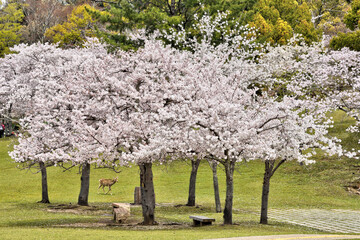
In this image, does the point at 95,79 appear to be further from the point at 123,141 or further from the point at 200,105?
the point at 200,105

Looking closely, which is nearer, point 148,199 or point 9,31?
point 148,199

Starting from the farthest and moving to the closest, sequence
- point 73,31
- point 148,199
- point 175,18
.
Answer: point 73,31 → point 175,18 → point 148,199

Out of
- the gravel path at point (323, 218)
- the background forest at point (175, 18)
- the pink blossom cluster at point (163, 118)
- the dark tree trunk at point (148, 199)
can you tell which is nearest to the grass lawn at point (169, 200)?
the dark tree trunk at point (148, 199)

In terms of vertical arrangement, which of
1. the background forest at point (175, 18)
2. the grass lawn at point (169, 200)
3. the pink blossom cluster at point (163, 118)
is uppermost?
the background forest at point (175, 18)

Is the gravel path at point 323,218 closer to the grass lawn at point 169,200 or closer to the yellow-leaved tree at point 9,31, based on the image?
the grass lawn at point 169,200

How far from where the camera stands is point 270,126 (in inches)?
762

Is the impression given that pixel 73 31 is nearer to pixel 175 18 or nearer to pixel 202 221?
pixel 175 18

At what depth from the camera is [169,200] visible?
31641 mm

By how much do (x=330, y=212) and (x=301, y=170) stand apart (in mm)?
12930

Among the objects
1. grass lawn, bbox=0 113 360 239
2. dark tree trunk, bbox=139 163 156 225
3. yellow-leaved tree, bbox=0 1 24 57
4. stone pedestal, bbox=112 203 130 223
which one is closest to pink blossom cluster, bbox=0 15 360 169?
dark tree trunk, bbox=139 163 156 225

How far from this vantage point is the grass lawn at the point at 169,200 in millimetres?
17781

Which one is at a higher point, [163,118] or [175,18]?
[175,18]

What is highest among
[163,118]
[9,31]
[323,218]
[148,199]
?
[9,31]

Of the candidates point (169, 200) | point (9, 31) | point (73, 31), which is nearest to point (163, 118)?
point (169, 200)
